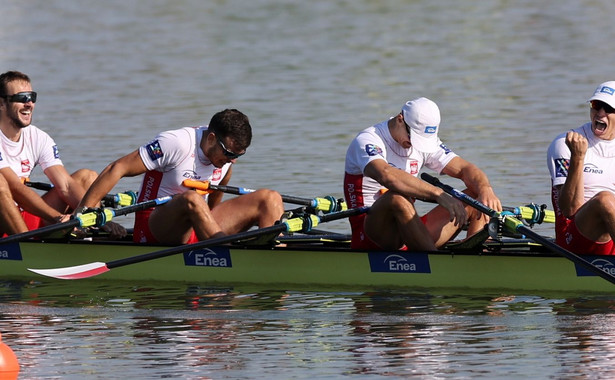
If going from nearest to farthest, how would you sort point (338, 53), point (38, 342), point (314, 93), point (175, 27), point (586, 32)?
point (38, 342) → point (314, 93) → point (338, 53) → point (586, 32) → point (175, 27)

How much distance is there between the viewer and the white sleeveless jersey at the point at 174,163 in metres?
11.8

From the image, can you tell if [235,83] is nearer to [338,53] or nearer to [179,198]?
[338,53]

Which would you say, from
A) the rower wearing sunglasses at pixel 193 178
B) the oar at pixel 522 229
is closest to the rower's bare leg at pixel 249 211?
the rower wearing sunglasses at pixel 193 178

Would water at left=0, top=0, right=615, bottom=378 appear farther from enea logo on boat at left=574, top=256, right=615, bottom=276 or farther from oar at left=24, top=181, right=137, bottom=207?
oar at left=24, top=181, right=137, bottom=207

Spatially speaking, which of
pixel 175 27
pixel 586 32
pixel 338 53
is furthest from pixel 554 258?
pixel 175 27

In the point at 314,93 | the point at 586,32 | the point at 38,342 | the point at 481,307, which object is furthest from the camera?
the point at 586,32

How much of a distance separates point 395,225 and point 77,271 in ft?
8.66

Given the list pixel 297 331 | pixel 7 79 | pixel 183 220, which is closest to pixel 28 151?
pixel 7 79

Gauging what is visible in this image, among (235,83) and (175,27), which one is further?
(175,27)

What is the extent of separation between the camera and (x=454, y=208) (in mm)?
11078

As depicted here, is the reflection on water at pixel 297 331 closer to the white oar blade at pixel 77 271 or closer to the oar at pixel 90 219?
the white oar blade at pixel 77 271

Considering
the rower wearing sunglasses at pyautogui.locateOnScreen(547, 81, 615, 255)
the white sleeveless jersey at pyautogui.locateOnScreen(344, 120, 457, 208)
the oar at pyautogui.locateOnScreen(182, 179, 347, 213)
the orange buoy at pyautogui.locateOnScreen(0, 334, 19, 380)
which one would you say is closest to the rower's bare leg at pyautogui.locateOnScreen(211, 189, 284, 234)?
the oar at pyautogui.locateOnScreen(182, 179, 347, 213)

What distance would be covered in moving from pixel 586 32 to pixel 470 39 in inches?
110

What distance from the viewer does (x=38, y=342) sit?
33.6 ft
